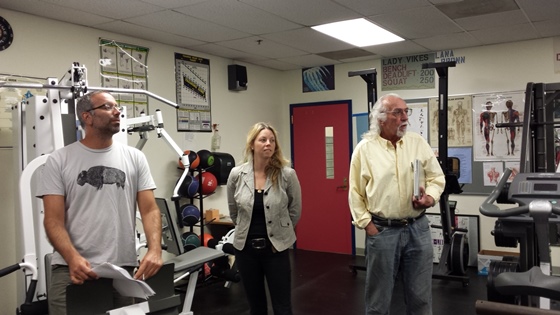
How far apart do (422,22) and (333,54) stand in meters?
1.54

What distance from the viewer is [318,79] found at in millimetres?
6465

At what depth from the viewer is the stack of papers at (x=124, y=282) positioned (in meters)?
1.69

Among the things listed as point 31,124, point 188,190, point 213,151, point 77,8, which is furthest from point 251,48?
point 31,124

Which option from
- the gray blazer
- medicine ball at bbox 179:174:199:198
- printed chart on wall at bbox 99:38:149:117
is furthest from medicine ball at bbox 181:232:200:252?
the gray blazer

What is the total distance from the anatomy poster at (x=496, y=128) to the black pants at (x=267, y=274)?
3586 millimetres

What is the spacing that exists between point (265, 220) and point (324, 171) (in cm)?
388

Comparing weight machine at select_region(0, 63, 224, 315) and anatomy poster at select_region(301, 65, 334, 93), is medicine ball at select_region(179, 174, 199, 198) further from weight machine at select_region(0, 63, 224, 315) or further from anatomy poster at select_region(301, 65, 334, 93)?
anatomy poster at select_region(301, 65, 334, 93)

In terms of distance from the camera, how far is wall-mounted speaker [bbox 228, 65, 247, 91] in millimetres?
5688

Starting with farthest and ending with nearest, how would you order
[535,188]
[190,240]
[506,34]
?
[506,34]
[190,240]
[535,188]

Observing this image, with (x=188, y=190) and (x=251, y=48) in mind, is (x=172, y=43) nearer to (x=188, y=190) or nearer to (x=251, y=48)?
(x=251, y=48)

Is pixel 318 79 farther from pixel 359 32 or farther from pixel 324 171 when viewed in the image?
pixel 359 32

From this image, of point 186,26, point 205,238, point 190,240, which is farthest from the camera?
point 205,238

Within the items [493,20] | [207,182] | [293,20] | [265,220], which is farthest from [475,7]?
[207,182]

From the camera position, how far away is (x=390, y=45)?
5203 millimetres
